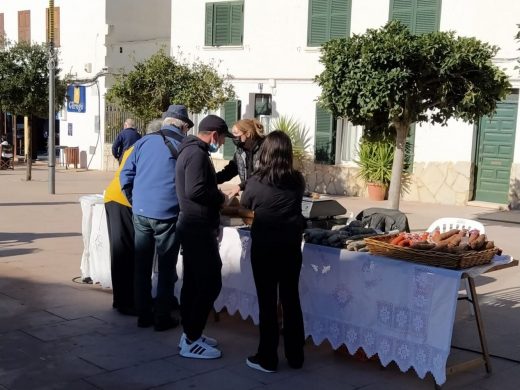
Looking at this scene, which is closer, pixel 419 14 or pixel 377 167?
pixel 419 14

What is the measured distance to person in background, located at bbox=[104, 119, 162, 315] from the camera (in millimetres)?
5918

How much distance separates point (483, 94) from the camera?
8.91 m

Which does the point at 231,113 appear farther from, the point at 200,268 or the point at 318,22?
the point at 200,268

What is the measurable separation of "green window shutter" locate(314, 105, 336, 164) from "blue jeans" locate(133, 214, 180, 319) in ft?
38.1

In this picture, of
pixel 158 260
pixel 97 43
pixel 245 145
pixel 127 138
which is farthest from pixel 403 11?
pixel 158 260

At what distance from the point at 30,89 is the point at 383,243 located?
14.4m

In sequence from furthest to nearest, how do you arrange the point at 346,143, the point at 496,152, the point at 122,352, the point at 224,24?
the point at 224,24
the point at 346,143
the point at 496,152
the point at 122,352

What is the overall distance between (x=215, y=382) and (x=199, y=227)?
105 centimetres

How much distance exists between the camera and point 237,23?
61.8 ft

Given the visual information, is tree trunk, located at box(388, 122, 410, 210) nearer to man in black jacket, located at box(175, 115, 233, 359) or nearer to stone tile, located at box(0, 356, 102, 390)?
man in black jacket, located at box(175, 115, 233, 359)

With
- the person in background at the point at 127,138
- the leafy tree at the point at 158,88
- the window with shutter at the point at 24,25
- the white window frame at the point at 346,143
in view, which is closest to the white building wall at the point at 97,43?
the window with shutter at the point at 24,25

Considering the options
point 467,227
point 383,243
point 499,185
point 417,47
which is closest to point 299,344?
point 383,243

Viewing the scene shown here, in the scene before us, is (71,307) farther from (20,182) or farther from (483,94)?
(20,182)

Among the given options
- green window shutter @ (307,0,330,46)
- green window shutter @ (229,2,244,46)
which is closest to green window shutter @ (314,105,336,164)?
green window shutter @ (307,0,330,46)
